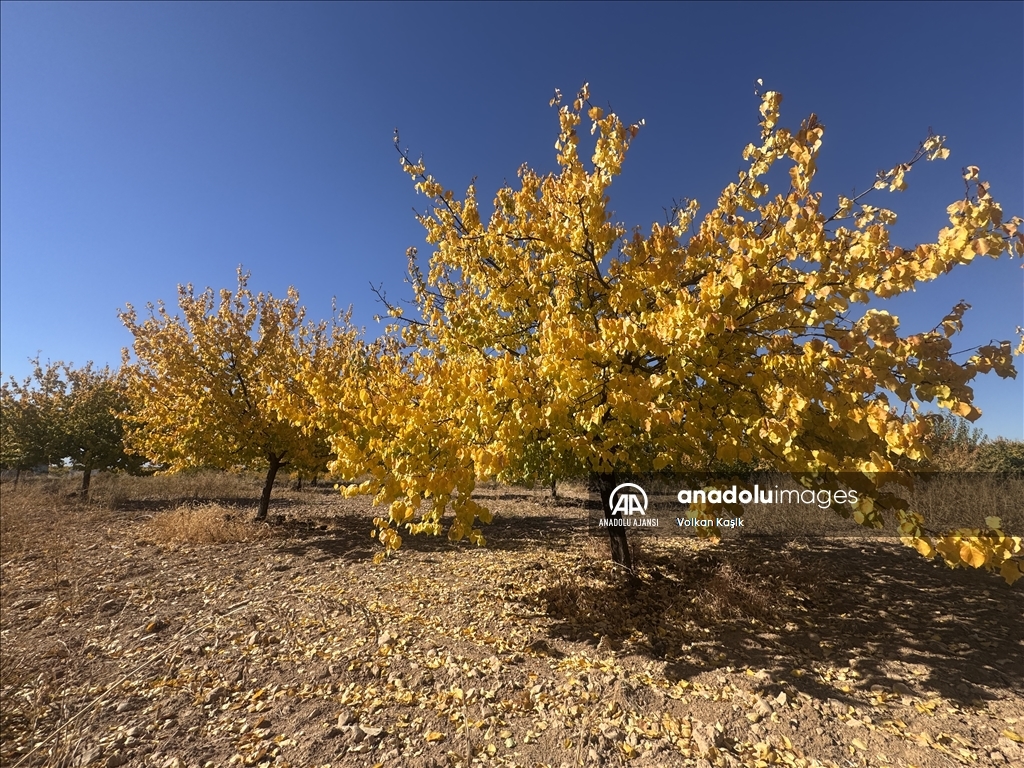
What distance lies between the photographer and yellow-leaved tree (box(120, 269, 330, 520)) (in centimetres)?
912

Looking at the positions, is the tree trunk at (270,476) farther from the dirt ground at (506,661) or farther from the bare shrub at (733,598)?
the bare shrub at (733,598)

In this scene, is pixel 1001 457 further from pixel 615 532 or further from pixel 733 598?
pixel 615 532

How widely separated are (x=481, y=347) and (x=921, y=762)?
4666mm

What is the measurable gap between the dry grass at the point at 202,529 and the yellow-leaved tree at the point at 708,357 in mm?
Answer: 6257

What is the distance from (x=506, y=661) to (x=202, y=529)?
7.35 meters

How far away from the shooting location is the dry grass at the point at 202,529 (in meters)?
8.48

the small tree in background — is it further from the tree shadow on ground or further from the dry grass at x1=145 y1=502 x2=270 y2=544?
the tree shadow on ground

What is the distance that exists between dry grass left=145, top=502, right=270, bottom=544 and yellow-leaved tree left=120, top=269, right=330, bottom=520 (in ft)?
3.42

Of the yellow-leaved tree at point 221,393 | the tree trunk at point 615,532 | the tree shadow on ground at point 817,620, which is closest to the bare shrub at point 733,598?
the tree shadow on ground at point 817,620

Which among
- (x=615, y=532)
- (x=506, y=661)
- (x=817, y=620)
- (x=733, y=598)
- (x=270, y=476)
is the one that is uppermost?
(x=270, y=476)

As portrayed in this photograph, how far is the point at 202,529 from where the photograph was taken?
8.60m

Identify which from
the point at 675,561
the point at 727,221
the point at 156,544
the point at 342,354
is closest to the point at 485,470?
the point at 727,221

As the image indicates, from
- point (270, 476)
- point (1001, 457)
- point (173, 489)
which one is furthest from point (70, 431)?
point (1001, 457)

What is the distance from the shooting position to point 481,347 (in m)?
5.15
